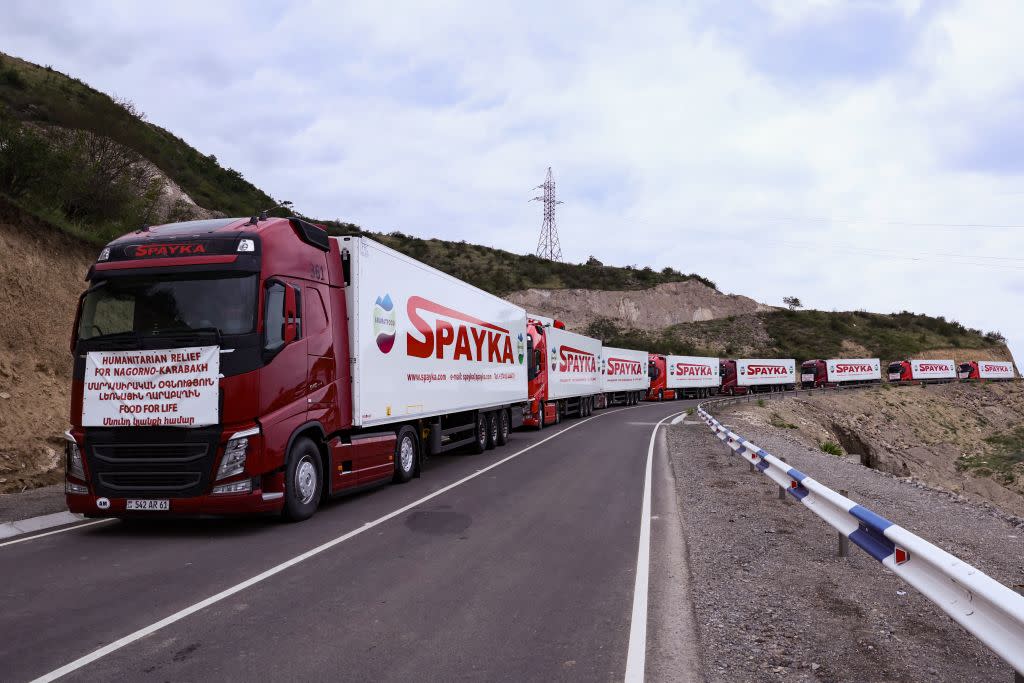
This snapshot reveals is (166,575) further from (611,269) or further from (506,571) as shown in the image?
A: (611,269)

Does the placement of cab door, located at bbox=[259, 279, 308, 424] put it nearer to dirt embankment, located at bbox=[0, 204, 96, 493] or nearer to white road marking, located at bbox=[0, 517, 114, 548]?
white road marking, located at bbox=[0, 517, 114, 548]

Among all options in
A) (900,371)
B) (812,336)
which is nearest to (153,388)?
(900,371)

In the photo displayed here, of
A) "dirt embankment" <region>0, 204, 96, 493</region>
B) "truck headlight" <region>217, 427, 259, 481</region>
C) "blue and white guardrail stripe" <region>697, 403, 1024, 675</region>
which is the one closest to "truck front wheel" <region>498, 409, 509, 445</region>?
"dirt embankment" <region>0, 204, 96, 493</region>

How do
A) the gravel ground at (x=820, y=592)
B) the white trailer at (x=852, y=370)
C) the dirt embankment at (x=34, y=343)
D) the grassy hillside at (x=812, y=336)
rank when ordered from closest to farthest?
the gravel ground at (x=820, y=592) < the dirt embankment at (x=34, y=343) < the white trailer at (x=852, y=370) < the grassy hillside at (x=812, y=336)

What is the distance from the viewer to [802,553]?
679 cm

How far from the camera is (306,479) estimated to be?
892 centimetres

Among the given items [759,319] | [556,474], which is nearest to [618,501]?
[556,474]

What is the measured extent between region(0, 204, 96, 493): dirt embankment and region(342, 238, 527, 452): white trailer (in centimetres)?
629

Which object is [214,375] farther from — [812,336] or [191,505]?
[812,336]

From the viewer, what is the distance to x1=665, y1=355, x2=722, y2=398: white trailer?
2200 inches

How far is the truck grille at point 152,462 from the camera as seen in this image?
25.5 ft

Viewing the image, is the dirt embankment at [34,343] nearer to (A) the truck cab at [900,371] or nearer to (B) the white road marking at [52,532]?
(B) the white road marking at [52,532]

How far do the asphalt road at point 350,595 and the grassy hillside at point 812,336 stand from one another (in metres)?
69.9

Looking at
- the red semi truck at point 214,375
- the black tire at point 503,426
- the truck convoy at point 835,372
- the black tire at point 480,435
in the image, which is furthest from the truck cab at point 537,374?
the truck convoy at point 835,372
